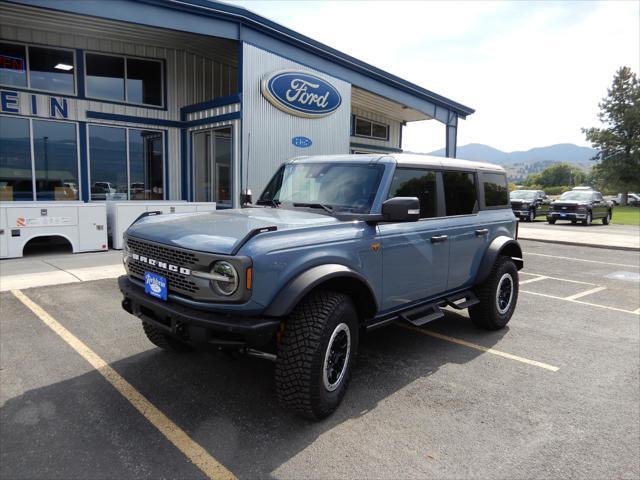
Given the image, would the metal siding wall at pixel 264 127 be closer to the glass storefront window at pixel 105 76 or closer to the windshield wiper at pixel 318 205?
the glass storefront window at pixel 105 76

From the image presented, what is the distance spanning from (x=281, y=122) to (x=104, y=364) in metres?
10.3

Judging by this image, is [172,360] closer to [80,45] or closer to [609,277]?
[609,277]

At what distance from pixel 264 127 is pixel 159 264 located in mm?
10141

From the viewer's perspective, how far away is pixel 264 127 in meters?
13.1

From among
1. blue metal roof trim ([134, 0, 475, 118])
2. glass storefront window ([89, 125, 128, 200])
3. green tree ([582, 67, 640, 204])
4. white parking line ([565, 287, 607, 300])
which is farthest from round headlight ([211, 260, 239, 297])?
green tree ([582, 67, 640, 204])

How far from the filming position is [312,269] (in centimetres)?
330

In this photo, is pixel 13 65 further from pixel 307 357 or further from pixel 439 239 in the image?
pixel 307 357

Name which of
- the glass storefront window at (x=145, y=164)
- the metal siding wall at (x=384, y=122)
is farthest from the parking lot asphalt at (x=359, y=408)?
the metal siding wall at (x=384, y=122)

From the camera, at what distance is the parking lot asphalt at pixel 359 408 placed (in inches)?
114

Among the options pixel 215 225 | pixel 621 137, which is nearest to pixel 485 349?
pixel 215 225

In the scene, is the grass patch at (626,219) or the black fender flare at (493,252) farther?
the grass patch at (626,219)

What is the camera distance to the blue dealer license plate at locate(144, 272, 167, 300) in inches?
134

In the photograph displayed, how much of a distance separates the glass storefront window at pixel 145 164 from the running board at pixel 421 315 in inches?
471

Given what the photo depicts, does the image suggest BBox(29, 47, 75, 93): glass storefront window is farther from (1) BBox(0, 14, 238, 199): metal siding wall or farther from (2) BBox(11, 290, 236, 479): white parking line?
(2) BBox(11, 290, 236, 479): white parking line
